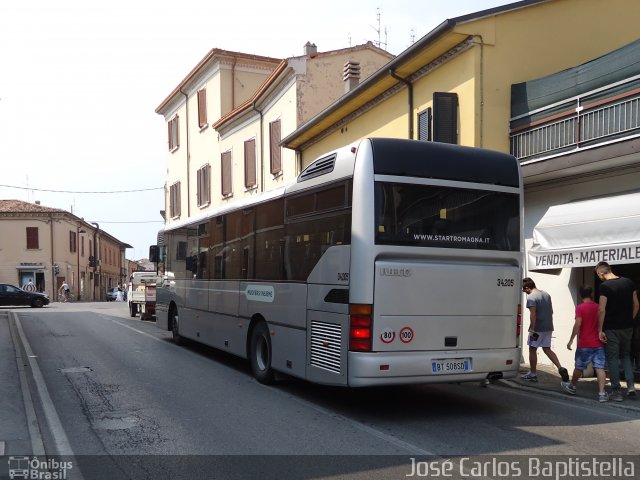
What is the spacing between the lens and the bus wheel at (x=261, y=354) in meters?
9.51

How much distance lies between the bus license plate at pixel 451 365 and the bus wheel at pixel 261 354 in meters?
2.95

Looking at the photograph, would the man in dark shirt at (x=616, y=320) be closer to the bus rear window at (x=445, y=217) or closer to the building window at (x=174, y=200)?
the bus rear window at (x=445, y=217)

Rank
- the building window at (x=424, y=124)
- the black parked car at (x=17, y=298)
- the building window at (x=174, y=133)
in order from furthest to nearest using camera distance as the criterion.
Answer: the black parked car at (x=17, y=298), the building window at (x=174, y=133), the building window at (x=424, y=124)

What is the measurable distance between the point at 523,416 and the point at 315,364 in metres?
2.61

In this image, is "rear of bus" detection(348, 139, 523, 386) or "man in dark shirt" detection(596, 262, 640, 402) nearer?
"rear of bus" detection(348, 139, 523, 386)

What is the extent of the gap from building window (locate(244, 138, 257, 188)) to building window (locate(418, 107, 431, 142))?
40.2 ft

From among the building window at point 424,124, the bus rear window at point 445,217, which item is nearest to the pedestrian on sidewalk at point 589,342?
the bus rear window at point 445,217

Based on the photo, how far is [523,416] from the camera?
7641 mm

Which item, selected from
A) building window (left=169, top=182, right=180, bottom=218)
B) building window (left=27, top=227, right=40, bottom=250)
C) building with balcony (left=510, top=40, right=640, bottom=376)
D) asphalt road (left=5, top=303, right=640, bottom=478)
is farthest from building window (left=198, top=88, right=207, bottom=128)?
building window (left=27, top=227, right=40, bottom=250)

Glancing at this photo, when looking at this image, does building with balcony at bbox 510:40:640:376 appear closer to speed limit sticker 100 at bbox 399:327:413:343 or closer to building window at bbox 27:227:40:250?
speed limit sticker 100 at bbox 399:327:413:343

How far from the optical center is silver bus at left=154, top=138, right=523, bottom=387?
23.4 feet

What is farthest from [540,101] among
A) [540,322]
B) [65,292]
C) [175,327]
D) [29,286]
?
[29,286]

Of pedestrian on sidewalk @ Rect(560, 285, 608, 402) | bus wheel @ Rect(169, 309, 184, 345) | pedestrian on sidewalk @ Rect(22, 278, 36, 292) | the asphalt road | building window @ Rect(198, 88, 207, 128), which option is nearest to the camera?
the asphalt road

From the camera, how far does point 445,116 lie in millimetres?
13219
